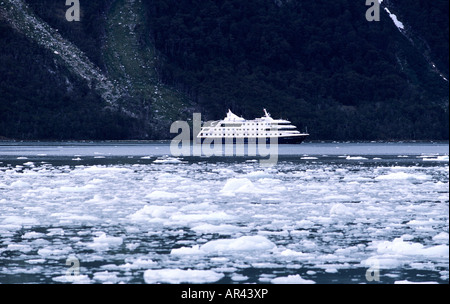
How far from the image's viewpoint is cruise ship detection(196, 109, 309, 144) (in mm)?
129250

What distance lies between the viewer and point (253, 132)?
431 ft

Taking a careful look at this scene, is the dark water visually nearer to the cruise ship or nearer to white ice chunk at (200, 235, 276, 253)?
white ice chunk at (200, 235, 276, 253)

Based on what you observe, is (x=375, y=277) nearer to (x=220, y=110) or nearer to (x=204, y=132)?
(x=204, y=132)

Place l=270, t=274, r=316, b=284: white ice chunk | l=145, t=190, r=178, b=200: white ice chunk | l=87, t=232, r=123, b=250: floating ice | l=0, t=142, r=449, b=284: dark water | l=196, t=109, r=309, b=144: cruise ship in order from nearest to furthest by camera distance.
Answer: l=270, t=274, r=316, b=284: white ice chunk < l=0, t=142, r=449, b=284: dark water < l=87, t=232, r=123, b=250: floating ice < l=145, t=190, r=178, b=200: white ice chunk < l=196, t=109, r=309, b=144: cruise ship

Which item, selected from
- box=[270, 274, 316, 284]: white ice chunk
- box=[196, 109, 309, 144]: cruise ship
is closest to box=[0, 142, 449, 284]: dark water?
box=[270, 274, 316, 284]: white ice chunk

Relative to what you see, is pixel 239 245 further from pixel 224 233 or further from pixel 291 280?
pixel 291 280

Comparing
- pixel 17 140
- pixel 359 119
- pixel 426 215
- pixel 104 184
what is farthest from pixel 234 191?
pixel 359 119

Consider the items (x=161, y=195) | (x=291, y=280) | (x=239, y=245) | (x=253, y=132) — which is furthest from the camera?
(x=253, y=132)

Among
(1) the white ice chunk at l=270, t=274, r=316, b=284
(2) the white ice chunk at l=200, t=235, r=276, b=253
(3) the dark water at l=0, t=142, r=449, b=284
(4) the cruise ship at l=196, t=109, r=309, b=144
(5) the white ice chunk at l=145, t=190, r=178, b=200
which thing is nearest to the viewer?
(1) the white ice chunk at l=270, t=274, r=316, b=284

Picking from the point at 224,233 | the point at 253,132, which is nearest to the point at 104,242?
the point at 224,233

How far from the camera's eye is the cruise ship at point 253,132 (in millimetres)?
129250

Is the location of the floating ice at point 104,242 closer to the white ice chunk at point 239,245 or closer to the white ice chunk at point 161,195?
the white ice chunk at point 239,245

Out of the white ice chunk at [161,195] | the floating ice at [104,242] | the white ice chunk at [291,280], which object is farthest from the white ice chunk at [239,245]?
the white ice chunk at [161,195]
